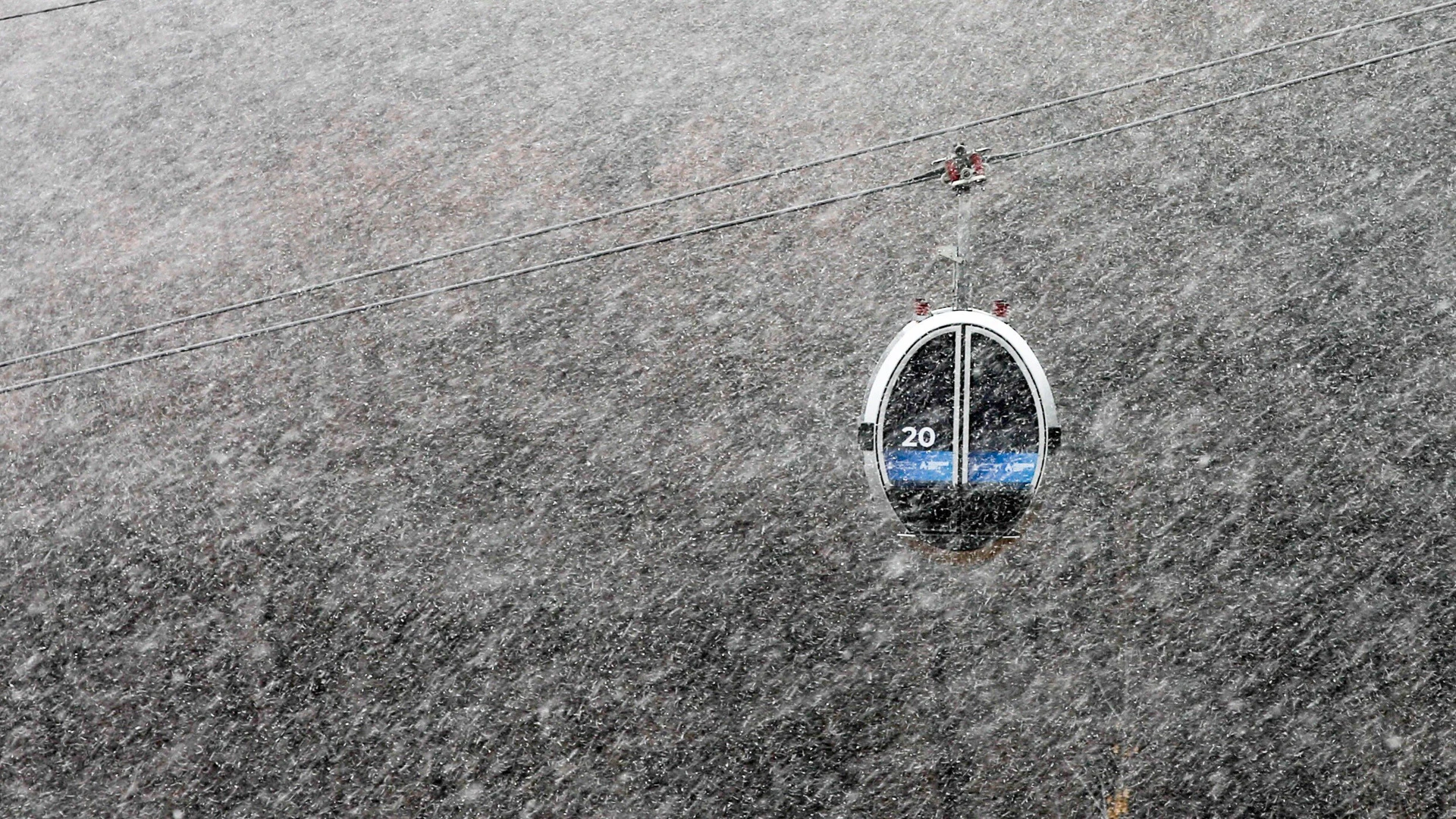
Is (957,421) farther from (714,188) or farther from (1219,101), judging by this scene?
(1219,101)

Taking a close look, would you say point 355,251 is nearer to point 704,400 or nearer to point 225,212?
point 225,212

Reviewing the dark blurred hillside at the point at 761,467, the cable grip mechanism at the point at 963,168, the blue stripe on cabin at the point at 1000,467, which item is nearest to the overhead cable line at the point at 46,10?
the dark blurred hillside at the point at 761,467

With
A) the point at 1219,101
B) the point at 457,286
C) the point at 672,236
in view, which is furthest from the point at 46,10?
the point at 1219,101

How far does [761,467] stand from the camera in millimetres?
1389

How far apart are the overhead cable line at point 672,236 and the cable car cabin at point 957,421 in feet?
0.80

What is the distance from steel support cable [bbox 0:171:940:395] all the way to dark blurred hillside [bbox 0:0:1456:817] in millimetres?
16

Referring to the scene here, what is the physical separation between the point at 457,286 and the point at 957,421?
71cm

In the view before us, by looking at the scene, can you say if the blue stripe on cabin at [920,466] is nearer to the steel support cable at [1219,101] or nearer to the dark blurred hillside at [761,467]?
the dark blurred hillside at [761,467]

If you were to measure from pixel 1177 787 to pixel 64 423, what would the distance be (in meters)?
1.58

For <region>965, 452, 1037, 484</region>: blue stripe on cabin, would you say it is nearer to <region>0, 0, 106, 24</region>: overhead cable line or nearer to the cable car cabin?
the cable car cabin

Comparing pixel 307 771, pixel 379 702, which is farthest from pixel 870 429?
pixel 307 771

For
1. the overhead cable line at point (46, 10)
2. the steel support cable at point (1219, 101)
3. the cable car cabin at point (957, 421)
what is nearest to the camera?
the cable car cabin at point (957, 421)

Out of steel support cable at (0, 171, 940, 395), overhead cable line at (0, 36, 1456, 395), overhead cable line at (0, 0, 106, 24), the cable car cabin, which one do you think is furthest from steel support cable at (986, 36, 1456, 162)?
overhead cable line at (0, 0, 106, 24)

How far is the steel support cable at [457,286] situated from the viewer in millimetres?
1436
